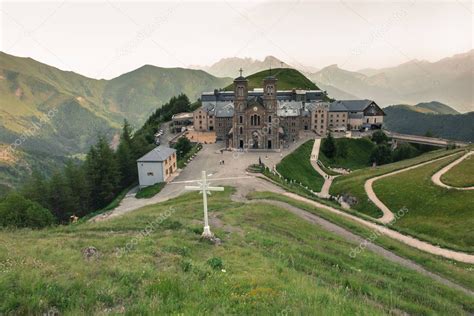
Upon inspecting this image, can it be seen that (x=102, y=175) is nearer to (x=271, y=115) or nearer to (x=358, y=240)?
(x=271, y=115)

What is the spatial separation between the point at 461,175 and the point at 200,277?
5029 centimetres

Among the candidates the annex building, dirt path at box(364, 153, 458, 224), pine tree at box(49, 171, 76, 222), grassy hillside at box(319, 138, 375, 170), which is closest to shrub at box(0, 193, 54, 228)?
pine tree at box(49, 171, 76, 222)

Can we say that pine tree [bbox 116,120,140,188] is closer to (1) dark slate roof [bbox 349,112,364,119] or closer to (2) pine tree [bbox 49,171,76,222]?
(2) pine tree [bbox 49,171,76,222]

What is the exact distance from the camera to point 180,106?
433ft

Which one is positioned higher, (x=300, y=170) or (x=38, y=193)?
(x=300, y=170)

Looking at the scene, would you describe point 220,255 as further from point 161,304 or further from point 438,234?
point 438,234

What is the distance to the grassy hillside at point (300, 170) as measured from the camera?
204 feet

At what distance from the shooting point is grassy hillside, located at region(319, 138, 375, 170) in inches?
3196

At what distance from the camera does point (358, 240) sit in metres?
25.1

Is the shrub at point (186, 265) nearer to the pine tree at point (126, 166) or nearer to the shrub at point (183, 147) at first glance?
the pine tree at point (126, 166)

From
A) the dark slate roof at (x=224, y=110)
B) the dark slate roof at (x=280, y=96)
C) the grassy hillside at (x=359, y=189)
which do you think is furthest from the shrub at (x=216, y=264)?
the dark slate roof at (x=280, y=96)

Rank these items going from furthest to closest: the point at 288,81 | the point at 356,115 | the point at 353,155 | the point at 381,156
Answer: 1. the point at 288,81
2. the point at 356,115
3. the point at 353,155
4. the point at 381,156

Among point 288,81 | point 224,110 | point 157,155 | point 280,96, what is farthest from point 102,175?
point 288,81

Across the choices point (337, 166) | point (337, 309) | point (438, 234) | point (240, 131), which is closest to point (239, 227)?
point (337, 309)
